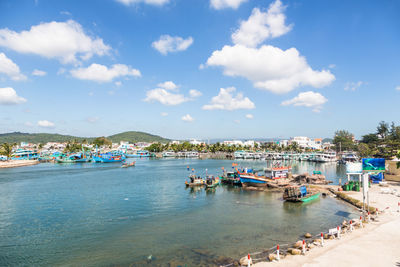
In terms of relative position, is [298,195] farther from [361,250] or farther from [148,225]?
[148,225]

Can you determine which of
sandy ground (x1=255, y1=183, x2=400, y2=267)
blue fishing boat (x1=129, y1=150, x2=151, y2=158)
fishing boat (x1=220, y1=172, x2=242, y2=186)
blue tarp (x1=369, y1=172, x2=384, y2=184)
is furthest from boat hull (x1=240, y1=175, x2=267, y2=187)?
blue fishing boat (x1=129, y1=150, x2=151, y2=158)

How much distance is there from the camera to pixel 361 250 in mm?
17297

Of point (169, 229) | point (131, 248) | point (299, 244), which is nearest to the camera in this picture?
point (299, 244)

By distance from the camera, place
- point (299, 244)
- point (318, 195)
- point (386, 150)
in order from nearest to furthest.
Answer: point (299, 244) → point (318, 195) → point (386, 150)

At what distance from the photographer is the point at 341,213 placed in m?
31.4

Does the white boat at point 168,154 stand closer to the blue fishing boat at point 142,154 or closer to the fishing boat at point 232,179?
the blue fishing boat at point 142,154

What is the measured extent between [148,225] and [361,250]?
843 inches

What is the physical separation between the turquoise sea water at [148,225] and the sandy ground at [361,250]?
4914 mm

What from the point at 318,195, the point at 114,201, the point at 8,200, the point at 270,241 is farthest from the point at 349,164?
the point at 8,200

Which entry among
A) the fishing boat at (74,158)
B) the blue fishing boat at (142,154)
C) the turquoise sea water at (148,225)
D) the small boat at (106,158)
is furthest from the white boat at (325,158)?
the fishing boat at (74,158)

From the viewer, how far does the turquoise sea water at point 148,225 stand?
68.3 ft

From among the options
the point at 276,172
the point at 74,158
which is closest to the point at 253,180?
the point at 276,172

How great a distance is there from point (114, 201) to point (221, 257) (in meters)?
27.4

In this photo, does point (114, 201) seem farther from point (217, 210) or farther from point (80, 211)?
point (217, 210)
